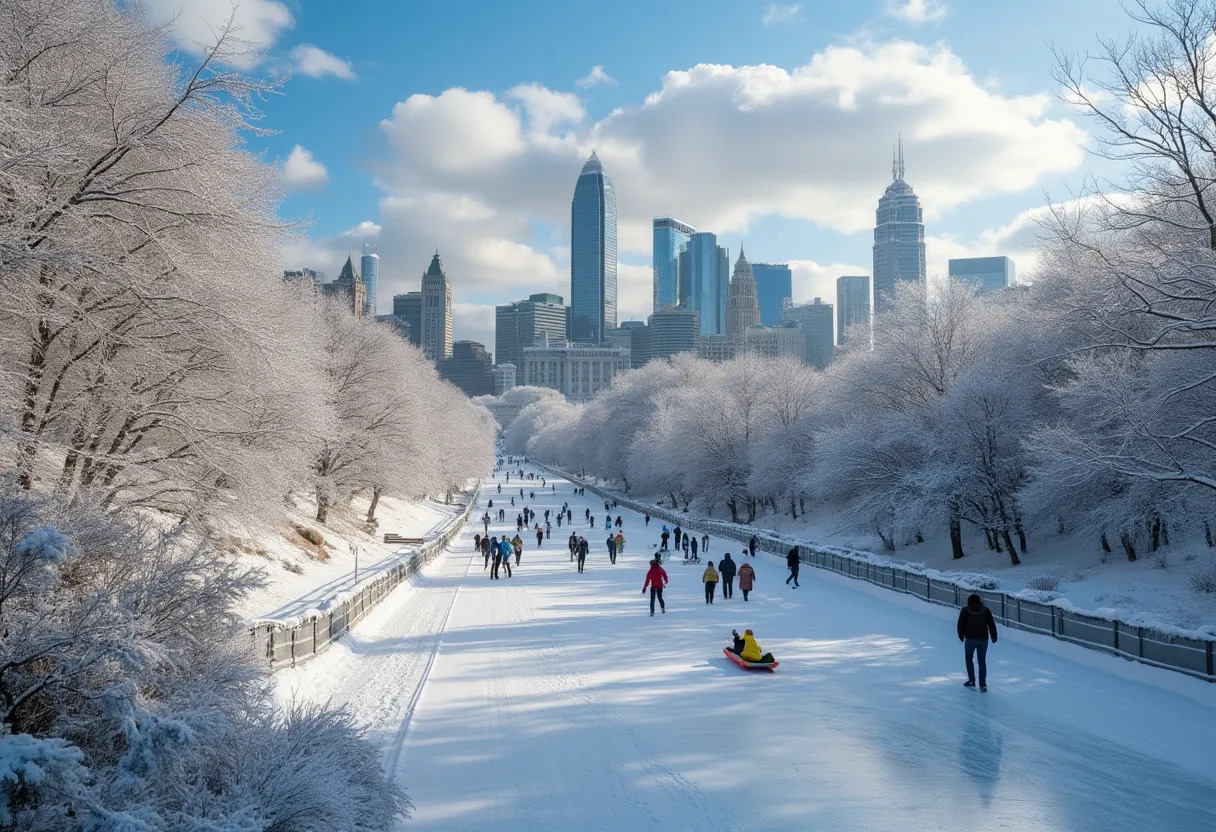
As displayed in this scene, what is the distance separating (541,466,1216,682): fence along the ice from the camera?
10922 millimetres

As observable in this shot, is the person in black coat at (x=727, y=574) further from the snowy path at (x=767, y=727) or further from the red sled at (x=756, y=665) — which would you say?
the red sled at (x=756, y=665)

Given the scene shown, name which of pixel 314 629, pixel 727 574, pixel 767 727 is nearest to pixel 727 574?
pixel 727 574

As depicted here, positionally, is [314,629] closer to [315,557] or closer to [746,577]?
[746,577]

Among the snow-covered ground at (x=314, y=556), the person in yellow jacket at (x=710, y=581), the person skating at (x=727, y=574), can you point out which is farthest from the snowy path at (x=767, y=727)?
the snow-covered ground at (x=314, y=556)

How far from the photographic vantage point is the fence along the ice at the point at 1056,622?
10.9m

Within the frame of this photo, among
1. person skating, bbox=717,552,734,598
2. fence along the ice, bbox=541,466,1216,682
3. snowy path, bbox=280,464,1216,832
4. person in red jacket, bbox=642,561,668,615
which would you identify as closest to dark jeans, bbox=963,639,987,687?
snowy path, bbox=280,464,1216,832

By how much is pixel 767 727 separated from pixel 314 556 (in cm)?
2314

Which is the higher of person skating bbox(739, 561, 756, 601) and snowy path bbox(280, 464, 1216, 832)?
person skating bbox(739, 561, 756, 601)

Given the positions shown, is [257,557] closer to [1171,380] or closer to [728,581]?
[728,581]

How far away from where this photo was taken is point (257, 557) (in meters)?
24.4

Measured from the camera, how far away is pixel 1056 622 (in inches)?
552

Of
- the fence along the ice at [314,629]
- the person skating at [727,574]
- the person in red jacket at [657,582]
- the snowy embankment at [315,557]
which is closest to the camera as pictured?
the fence along the ice at [314,629]

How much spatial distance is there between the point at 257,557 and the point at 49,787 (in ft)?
70.7

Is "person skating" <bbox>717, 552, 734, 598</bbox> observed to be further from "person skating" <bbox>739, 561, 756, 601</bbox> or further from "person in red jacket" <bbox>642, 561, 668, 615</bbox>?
"person in red jacket" <bbox>642, 561, 668, 615</bbox>
